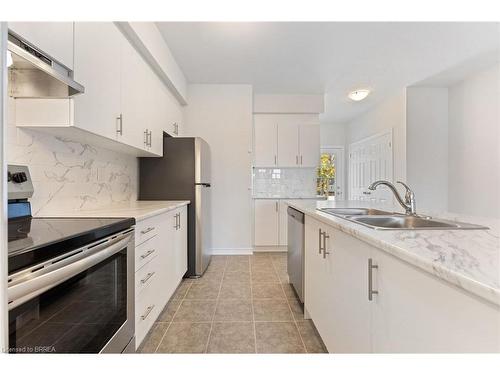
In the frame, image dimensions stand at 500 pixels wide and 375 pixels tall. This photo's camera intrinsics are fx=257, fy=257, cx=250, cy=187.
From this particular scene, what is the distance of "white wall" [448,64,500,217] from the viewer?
323cm

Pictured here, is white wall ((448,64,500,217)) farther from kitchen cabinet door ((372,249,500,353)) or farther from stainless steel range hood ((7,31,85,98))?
stainless steel range hood ((7,31,85,98))

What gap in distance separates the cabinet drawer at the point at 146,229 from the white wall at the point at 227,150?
2.04 metres

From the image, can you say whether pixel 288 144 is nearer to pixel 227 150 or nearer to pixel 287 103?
pixel 287 103

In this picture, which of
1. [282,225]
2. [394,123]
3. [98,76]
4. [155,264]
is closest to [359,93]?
[394,123]

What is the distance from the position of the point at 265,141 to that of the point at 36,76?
11.5 feet

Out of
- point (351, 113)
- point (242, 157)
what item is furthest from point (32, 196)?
point (351, 113)

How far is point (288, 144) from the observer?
4.46 m

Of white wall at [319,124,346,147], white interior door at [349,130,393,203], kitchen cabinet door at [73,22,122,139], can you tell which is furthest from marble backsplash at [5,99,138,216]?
white wall at [319,124,346,147]

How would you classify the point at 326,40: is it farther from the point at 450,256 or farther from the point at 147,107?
the point at 450,256

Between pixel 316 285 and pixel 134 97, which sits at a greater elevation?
pixel 134 97

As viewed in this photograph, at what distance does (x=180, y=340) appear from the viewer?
68.8 inches

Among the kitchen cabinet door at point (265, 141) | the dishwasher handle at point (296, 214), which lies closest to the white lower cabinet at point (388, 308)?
the dishwasher handle at point (296, 214)

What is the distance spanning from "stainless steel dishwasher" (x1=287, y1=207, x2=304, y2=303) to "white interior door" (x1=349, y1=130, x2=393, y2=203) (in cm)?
294

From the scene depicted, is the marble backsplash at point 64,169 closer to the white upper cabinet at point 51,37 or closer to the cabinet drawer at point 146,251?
the white upper cabinet at point 51,37
